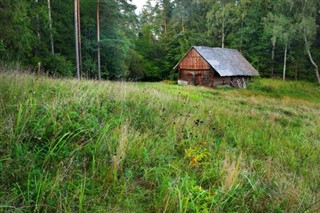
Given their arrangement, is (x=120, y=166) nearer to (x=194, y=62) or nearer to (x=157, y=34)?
(x=194, y=62)

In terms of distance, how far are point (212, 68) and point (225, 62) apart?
8.22 feet

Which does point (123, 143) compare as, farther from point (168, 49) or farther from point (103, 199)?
point (168, 49)

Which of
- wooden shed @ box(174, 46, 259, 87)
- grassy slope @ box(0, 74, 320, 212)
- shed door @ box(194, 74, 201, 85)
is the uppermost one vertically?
wooden shed @ box(174, 46, 259, 87)

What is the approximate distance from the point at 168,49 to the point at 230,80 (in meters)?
14.4

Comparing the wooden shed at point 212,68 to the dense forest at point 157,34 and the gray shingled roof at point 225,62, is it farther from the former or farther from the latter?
the dense forest at point 157,34

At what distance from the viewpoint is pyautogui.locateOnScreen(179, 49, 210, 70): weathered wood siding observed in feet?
92.0

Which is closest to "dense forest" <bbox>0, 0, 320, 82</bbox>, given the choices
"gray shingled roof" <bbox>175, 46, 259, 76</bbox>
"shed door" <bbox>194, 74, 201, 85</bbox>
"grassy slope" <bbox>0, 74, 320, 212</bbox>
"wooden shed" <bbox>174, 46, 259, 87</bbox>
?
"gray shingled roof" <bbox>175, 46, 259, 76</bbox>

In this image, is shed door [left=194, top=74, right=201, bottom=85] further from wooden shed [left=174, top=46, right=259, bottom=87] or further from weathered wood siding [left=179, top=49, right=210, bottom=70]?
weathered wood siding [left=179, top=49, right=210, bottom=70]

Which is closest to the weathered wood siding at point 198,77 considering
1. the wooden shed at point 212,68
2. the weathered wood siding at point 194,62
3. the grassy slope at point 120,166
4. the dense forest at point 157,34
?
the wooden shed at point 212,68

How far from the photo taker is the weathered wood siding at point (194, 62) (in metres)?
28.0

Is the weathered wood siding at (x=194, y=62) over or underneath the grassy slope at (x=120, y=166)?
over

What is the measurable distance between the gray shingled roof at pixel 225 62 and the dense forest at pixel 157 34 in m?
4.54

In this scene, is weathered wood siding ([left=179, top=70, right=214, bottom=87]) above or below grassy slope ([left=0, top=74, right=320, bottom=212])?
above

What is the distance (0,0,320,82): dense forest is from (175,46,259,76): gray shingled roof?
454 cm
